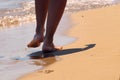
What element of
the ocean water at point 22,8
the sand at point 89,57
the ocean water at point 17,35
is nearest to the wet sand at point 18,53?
the ocean water at point 17,35

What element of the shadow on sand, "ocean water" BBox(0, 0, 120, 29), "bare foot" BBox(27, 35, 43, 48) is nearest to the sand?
the shadow on sand

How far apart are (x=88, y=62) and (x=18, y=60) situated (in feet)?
2.57

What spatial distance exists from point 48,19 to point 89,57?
0.64 meters

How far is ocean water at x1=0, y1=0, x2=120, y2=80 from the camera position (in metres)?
2.97

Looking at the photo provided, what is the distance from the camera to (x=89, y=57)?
9.61 feet

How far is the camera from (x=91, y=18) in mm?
5480

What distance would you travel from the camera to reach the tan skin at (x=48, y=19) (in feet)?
10.9

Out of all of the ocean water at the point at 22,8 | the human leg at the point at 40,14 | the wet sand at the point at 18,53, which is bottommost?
the ocean water at the point at 22,8

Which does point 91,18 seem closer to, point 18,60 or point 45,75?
point 18,60

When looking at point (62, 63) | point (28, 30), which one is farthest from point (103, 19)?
point (62, 63)

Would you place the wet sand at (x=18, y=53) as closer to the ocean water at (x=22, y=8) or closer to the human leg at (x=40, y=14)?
the human leg at (x=40, y=14)

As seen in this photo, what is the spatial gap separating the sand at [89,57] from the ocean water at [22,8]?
62.4 inches

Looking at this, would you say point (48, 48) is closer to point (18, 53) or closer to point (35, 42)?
point (35, 42)

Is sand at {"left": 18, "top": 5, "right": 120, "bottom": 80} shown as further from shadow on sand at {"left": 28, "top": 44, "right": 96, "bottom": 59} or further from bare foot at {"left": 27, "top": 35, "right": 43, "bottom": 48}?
bare foot at {"left": 27, "top": 35, "right": 43, "bottom": 48}
